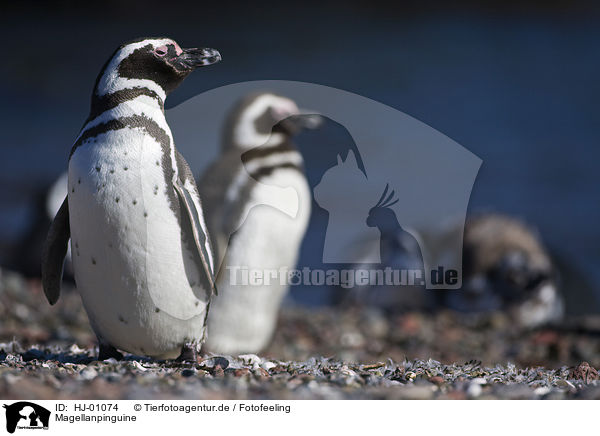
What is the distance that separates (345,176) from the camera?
3.30m

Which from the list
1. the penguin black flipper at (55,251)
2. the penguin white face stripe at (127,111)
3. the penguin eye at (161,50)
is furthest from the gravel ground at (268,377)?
the penguin eye at (161,50)

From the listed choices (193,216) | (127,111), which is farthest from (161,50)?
(193,216)

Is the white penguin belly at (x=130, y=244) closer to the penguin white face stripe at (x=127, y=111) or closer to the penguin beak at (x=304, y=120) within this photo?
the penguin white face stripe at (x=127, y=111)

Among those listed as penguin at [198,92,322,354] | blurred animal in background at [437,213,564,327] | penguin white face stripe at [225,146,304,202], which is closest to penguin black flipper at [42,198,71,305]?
penguin at [198,92,322,354]

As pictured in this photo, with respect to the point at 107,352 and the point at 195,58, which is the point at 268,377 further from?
the point at 195,58

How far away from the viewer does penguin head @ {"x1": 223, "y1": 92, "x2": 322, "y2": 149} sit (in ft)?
12.5

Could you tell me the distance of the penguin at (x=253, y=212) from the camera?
3.55m

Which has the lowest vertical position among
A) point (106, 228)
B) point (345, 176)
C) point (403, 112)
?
point (106, 228)

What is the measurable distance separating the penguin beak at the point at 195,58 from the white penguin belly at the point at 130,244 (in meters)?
0.26

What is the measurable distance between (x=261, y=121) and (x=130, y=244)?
1684mm
